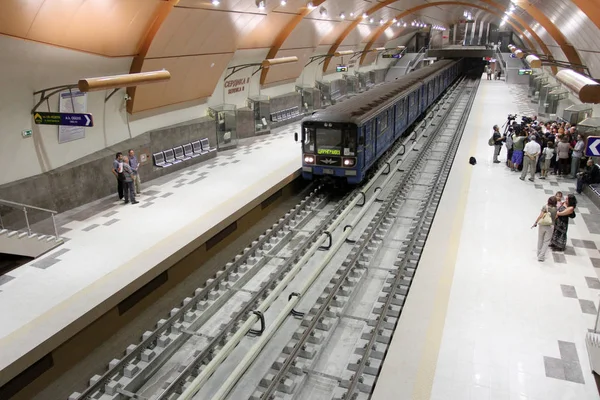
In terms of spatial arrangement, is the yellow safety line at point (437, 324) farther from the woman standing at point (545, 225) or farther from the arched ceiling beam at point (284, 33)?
the arched ceiling beam at point (284, 33)

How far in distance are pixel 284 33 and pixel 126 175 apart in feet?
36.0

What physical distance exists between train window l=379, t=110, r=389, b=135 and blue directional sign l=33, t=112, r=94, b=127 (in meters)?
8.37

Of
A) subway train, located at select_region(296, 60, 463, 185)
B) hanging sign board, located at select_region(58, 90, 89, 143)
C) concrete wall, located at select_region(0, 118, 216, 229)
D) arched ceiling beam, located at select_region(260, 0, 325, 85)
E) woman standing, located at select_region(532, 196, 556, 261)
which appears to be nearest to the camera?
woman standing, located at select_region(532, 196, 556, 261)

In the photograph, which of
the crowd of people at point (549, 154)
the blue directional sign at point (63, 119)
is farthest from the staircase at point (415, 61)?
the blue directional sign at point (63, 119)

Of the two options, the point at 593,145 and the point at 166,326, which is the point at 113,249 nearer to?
the point at 166,326

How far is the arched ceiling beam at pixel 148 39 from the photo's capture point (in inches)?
437

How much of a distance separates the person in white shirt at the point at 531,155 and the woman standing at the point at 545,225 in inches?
185

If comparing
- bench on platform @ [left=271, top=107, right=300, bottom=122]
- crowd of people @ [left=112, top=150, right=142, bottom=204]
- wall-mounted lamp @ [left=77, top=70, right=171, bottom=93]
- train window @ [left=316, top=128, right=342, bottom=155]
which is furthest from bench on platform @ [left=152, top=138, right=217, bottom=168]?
bench on platform @ [left=271, top=107, right=300, bottom=122]

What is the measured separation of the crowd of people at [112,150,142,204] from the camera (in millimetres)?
11305

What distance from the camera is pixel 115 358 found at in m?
6.51

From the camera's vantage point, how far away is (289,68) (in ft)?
74.8

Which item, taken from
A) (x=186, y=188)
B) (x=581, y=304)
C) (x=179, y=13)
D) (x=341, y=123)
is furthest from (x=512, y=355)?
(x=179, y=13)

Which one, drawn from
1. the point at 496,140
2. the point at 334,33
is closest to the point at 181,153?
the point at 496,140

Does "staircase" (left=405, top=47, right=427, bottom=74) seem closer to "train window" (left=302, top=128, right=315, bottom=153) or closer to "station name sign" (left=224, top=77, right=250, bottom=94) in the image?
"station name sign" (left=224, top=77, right=250, bottom=94)
